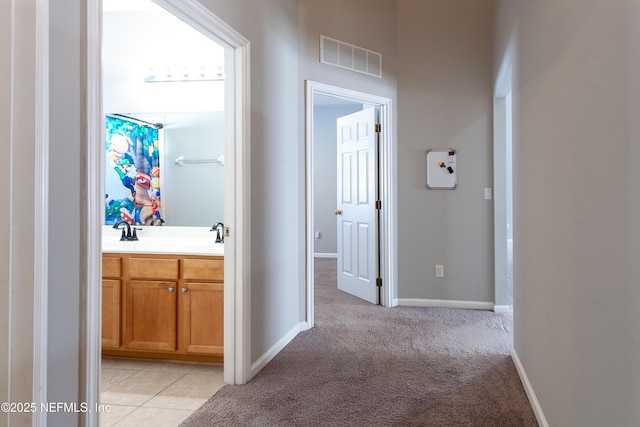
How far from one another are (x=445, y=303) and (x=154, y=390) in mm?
2867

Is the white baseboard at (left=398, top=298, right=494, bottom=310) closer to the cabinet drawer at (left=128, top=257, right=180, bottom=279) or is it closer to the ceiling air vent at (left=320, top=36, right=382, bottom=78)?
the ceiling air vent at (left=320, top=36, right=382, bottom=78)

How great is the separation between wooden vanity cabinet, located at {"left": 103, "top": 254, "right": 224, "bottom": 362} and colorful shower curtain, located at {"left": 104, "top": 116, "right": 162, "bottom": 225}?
711mm

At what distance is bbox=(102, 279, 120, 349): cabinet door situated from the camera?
2.90m

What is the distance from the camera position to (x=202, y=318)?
9.30ft

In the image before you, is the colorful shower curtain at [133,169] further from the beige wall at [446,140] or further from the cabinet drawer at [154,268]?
the beige wall at [446,140]

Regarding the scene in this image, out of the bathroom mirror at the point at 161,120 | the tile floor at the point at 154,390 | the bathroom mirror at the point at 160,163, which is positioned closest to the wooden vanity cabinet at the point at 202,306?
the tile floor at the point at 154,390

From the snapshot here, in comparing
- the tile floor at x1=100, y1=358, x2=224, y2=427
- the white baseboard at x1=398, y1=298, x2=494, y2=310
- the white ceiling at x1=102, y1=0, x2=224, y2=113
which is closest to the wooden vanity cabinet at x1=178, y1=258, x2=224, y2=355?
the tile floor at x1=100, y1=358, x2=224, y2=427

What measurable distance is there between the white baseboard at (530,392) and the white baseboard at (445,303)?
1363mm

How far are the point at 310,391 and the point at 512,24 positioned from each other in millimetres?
2638

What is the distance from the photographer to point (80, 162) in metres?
1.44

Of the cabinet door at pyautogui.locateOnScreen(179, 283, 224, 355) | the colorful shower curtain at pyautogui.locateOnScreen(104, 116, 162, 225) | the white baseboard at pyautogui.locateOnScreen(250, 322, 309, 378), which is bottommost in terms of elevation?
the white baseboard at pyautogui.locateOnScreen(250, 322, 309, 378)

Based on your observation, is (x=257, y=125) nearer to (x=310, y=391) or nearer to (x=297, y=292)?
(x=297, y=292)

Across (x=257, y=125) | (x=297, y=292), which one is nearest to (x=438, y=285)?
(x=297, y=292)

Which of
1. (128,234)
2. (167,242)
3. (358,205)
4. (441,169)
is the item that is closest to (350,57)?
(441,169)
